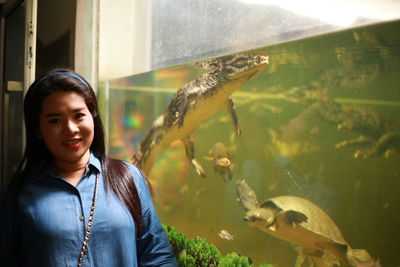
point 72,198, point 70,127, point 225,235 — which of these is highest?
point 70,127

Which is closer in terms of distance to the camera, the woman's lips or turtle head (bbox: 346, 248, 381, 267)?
turtle head (bbox: 346, 248, 381, 267)

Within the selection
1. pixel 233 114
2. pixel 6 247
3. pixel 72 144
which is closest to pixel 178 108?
pixel 233 114

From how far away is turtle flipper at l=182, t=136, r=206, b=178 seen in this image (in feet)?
5.59

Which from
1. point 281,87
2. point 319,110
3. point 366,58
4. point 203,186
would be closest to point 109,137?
point 203,186

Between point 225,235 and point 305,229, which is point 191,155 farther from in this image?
point 305,229

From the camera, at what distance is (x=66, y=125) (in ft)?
3.74

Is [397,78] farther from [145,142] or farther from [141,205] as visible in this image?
[145,142]

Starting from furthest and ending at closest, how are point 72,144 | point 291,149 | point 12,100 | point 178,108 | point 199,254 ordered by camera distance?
point 12,100, point 178,108, point 199,254, point 291,149, point 72,144

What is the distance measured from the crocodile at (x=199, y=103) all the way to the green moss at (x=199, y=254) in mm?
314

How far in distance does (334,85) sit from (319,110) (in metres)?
0.09

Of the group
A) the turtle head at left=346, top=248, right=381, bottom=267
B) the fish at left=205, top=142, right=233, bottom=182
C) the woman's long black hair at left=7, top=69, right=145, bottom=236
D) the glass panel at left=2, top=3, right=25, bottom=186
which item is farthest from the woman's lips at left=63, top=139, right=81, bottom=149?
the glass panel at left=2, top=3, right=25, bottom=186

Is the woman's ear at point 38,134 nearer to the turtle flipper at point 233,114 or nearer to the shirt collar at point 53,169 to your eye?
the shirt collar at point 53,169

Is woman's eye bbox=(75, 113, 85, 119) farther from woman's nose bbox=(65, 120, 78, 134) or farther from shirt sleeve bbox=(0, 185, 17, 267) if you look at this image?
shirt sleeve bbox=(0, 185, 17, 267)

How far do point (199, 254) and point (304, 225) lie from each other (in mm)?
631
